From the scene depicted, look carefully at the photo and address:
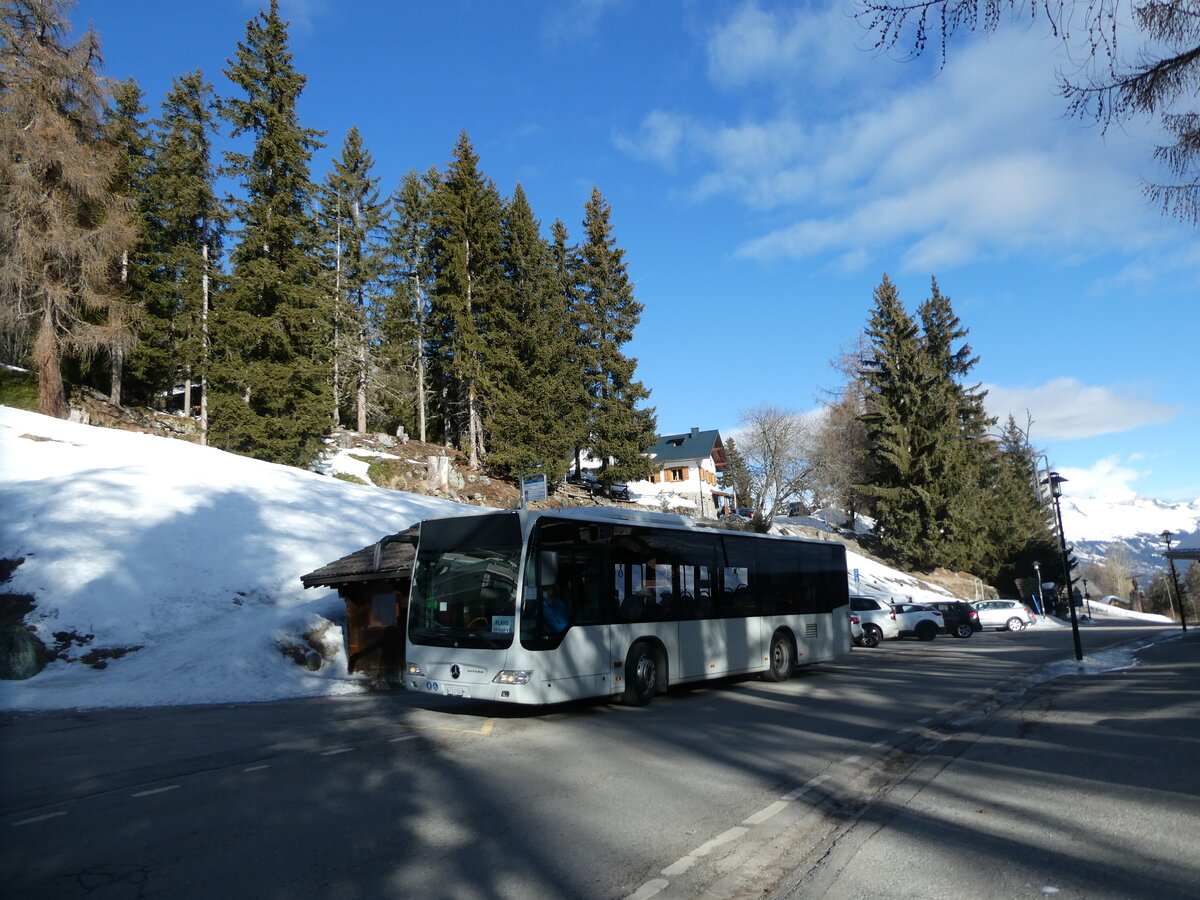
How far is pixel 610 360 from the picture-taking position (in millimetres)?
49562

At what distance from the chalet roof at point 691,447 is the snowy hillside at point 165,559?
57.4 meters

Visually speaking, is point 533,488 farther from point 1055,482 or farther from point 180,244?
point 180,244

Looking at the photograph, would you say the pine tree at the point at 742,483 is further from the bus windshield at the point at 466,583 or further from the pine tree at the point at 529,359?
the bus windshield at the point at 466,583

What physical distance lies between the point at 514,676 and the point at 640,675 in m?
2.58

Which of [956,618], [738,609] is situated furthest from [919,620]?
[738,609]

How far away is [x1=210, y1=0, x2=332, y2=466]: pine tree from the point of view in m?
35.1

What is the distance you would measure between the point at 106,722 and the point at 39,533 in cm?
964

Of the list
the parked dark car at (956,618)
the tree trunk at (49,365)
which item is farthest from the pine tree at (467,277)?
the parked dark car at (956,618)

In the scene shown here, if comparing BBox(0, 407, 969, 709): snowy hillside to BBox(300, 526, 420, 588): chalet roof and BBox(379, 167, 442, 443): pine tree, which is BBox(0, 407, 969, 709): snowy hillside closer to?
BBox(300, 526, 420, 588): chalet roof

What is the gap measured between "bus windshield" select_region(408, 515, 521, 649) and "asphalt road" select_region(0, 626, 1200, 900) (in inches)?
49.3

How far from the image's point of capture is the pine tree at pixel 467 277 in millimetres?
43688

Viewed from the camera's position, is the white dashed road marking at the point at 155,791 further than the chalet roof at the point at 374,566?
No

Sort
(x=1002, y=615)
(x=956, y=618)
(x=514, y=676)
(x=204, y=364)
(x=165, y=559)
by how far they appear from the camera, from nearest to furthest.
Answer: (x=514, y=676) → (x=165, y=559) → (x=956, y=618) → (x=204, y=364) → (x=1002, y=615)

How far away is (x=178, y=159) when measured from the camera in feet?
128
